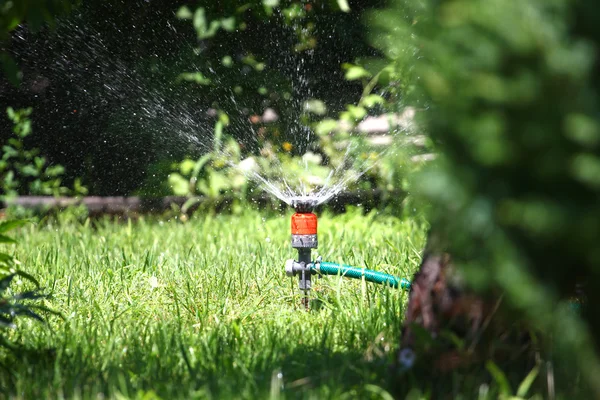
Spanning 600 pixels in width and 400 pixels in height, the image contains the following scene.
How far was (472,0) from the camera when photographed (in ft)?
3.66

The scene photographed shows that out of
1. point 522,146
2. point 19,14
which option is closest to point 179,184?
point 19,14

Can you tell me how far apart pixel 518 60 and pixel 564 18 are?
8 cm

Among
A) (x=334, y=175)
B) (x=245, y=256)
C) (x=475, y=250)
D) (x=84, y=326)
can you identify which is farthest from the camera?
(x=334, y=175)

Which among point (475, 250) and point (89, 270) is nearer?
point (475, 250)

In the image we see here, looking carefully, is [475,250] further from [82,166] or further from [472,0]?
[82,166]

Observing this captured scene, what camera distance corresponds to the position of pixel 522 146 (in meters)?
1.06

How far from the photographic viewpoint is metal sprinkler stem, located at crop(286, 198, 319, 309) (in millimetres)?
2295

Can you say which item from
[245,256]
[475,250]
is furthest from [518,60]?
[245,256]

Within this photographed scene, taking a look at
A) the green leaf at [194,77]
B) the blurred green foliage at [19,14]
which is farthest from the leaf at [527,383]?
the green leaf at [194,77]

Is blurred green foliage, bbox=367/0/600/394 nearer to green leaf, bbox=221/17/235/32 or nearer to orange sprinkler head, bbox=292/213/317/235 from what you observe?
orange sprinkler head, bbox=292/213/317/235

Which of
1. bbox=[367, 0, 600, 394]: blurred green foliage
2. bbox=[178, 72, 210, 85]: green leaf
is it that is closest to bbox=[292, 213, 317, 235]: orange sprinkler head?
bbox=[367, 0, 600, 394]: blurred green foliage

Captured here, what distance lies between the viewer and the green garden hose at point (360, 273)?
2.23 metres

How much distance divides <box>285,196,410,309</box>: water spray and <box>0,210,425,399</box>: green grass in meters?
0.04

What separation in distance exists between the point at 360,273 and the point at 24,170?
9.74 ft
